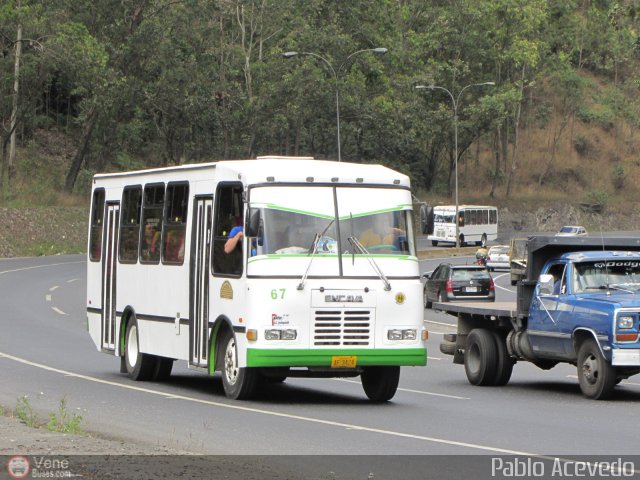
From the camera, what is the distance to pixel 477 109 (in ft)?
315

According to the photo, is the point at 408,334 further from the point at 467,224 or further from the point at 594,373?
the point at 467,224

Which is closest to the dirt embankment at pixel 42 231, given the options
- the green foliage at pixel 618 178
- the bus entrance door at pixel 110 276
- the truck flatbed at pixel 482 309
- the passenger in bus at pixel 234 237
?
the green foliage at pixel 618 178

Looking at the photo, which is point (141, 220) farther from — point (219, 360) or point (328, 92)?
point (328, 92)

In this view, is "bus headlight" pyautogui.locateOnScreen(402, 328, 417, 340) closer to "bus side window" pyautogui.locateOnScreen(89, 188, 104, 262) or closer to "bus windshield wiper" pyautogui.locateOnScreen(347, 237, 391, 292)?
"bus windshield wiper" pyautogui.locateOnScreen(347, 237, 391, 292)

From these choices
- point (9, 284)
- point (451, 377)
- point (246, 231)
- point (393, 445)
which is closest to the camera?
point (393, 445)

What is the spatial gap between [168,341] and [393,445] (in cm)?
685

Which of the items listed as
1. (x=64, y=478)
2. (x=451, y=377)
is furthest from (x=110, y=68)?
(x=64, y=478)

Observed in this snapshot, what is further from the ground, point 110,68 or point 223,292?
point 110,68

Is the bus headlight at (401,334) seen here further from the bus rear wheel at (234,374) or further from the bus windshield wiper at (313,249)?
the bus rear wheel at (234,374)

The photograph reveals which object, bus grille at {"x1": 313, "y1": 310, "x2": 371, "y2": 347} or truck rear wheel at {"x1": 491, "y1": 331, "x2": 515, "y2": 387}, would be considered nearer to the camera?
bus grille at {"x1": 313, "y1": 310, "x2": 371, "y2": 347}

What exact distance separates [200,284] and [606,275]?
18.0ft

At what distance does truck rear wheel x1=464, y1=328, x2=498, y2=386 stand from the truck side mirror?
1.52 metres

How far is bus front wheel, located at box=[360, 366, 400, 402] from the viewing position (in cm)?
1717

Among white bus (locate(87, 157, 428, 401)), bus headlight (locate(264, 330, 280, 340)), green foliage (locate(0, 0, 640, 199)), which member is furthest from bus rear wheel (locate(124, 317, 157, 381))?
green foliage (locate(0, 0, 640, 199))
